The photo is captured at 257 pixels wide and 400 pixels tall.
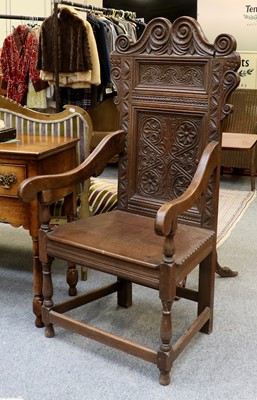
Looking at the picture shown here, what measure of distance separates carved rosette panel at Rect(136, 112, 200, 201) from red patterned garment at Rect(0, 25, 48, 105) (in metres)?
2.26

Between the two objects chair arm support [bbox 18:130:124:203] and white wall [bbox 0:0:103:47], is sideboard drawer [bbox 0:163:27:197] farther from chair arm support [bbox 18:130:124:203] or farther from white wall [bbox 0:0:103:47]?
white wall [bbox 0:0:103:47]

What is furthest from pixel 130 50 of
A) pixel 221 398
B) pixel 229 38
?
pixel 221 398

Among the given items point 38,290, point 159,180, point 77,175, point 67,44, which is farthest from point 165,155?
point 67,44

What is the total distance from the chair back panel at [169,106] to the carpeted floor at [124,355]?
0.52 m

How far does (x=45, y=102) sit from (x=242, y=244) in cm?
210

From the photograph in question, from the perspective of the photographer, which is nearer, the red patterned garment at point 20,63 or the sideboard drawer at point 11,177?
the sideboard drawer at point 11,177

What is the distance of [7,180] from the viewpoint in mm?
2191

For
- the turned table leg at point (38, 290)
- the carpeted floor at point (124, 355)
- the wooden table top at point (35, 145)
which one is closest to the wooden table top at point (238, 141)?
the carpeted floor at point (124, 355)

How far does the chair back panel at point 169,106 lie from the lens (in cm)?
203

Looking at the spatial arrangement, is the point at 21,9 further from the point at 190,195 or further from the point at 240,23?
the point at 190,195

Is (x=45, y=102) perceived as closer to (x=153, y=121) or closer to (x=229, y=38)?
(x=153, y=121)

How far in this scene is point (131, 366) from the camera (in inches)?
78.6

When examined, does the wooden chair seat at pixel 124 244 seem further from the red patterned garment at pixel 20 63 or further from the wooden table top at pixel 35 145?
the red patterned garment at pixel 20 63

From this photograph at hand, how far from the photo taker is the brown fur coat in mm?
3975
